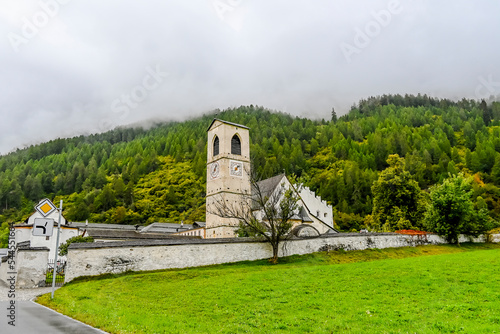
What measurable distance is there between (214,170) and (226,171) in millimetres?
1953

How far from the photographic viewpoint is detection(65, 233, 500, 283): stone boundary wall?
65.2ft

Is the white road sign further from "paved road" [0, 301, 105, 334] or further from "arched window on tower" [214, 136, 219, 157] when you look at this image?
"arched window on tower" [214, 136, 219, 157]

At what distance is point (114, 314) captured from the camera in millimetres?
9750

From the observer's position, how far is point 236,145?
38469 mm

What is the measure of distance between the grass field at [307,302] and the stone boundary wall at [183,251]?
9.97 ft

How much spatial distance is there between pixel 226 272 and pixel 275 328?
39.3 feet

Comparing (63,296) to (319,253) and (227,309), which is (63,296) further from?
(319,253)

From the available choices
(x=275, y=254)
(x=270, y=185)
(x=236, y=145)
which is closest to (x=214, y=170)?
(x=236, y=145)

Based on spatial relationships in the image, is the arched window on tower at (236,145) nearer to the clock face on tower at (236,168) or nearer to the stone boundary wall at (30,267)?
the clock face on tower at (236,168)

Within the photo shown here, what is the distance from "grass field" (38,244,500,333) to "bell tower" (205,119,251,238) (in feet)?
60.5

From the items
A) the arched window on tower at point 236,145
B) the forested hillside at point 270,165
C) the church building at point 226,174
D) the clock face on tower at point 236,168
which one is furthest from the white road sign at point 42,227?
the forested hillside at point 270,165

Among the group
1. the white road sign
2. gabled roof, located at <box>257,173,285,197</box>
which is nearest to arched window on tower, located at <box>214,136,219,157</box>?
gabled roof, located at <box>257,173,285,197</box>

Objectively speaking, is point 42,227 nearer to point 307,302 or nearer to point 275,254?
point 307,302

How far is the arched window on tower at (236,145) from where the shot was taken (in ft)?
125
